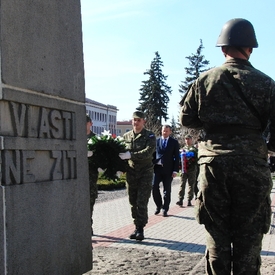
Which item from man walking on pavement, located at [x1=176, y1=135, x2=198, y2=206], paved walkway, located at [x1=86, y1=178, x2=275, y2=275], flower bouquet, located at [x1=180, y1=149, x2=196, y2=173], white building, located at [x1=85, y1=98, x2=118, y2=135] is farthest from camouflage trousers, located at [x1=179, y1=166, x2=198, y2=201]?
white building, located at [x1=85, y1=98, x2=118, y2=135]

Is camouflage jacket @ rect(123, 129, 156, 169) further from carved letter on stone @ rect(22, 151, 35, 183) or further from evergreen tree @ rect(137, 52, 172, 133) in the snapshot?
evergreen tree @ rect(137, 52, 172, 133)

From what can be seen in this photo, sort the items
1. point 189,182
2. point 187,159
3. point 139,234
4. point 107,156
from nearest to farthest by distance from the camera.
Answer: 1. point 107,156
2. point 139,234
3. point 189,182
4. point 187,159

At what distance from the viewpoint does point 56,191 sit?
440cm

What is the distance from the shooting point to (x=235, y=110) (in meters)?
4.02

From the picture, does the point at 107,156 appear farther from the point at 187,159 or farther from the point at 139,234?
the point at 187,159

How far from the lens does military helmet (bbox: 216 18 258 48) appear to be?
13.7 feet

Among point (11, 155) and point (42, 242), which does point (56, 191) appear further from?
point (11, 155)

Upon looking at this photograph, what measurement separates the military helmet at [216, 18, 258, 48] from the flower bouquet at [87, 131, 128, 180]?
3.62 meters

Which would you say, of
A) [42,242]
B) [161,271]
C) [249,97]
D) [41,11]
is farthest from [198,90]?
[161,271]

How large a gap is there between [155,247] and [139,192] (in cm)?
101

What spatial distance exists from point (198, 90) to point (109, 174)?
3.57 m

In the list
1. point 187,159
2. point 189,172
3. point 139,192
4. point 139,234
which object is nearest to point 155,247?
point 139,234

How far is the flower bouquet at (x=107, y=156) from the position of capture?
24.6 feet

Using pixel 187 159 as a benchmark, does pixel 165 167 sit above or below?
below
